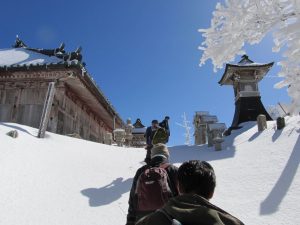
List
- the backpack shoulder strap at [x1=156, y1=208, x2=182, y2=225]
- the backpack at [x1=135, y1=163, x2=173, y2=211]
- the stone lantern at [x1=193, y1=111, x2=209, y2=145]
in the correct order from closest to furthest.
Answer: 1. the backpack shoulder strap at [x1=156, y1=208, x2=182, y2=225]
2. the backpack at [x1=135, y1=163, x2=173, y2=211]
3. the stone lantern at [x1=193, y1=111, x2=209, y2=145]

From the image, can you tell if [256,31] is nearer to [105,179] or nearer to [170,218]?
[170,218]

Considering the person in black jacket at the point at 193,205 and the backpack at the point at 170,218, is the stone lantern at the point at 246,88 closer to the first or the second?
the person in black jacket at the point at 193,205

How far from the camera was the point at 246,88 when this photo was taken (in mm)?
16031

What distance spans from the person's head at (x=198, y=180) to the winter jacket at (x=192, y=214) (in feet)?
0.21

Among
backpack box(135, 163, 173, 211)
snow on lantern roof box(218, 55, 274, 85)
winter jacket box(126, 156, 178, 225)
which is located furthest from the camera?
snow on lantern roof box(218, 55, 274, 85)

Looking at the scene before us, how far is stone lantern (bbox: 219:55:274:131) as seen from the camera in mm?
15586

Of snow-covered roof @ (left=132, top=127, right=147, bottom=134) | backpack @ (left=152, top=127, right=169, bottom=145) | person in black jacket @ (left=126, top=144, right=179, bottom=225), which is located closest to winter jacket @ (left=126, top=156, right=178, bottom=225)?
person in black jacket @ (left=126, top=144, right=179, bottom=225)

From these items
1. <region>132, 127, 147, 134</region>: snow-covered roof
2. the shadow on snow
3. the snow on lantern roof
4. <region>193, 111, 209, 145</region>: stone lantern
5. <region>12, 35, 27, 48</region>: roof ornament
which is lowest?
the shadow on snow

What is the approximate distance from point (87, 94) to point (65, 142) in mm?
5203

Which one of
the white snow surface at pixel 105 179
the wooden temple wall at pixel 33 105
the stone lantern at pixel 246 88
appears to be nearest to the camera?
the white snow surface at pixel 105 179

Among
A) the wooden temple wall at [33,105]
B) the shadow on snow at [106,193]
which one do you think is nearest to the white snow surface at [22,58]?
the wooden temple wall at [33,105]

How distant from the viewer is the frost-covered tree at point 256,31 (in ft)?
11.2

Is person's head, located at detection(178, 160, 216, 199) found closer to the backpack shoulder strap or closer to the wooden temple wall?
the backpack shoulder strap

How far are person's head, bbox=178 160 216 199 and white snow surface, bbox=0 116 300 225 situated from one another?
4367mm
